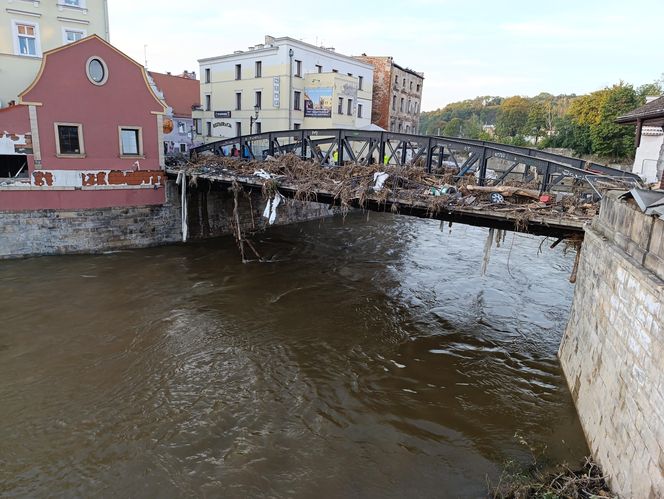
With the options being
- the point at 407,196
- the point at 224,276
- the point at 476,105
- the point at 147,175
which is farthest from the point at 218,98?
the point at 476,105

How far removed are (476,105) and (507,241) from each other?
328 feet

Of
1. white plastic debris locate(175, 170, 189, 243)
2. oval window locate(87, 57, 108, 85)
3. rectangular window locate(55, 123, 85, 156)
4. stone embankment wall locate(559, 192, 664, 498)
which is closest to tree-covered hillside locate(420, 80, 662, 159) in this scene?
stone embankment wall locate(559, 192, 664, 498)

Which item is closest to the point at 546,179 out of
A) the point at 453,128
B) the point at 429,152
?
the point at 429,152

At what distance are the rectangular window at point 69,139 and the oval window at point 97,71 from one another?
1.85 metres

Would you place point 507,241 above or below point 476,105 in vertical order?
below

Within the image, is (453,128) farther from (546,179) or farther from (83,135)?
(546,179)

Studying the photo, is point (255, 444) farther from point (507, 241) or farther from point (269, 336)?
point (507, 241)

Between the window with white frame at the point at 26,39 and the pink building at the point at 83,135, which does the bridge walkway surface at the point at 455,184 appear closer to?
the pink building at the point at 83,135

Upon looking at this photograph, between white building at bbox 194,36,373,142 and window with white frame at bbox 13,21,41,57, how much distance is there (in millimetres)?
12916

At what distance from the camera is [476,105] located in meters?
111

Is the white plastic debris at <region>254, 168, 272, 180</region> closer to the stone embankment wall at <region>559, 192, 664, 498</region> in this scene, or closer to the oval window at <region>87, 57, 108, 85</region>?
the oval window at <region>87, 57, 108, 85</region>

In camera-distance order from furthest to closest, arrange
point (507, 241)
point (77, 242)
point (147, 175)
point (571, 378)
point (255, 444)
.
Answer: point (507, 241) → point (147, 175) → point (77, 242) → point (571, 378) → point (255, 444)

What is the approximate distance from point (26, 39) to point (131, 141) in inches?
290

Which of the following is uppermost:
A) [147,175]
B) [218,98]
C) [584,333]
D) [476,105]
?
[476,105]
